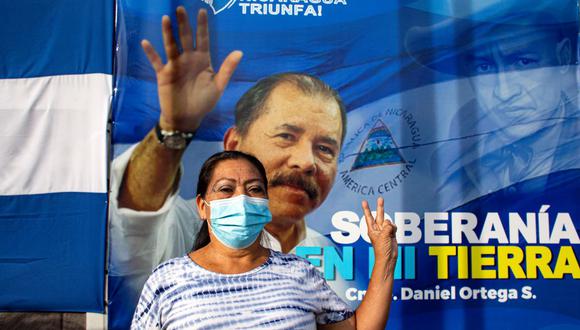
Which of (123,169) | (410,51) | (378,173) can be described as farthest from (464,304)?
(123,169)

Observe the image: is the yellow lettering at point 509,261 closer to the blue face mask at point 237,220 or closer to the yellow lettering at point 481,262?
the yellow lettering at point 481,262

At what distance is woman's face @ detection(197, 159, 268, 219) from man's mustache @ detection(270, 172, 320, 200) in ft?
4.49

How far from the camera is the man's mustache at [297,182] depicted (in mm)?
3312

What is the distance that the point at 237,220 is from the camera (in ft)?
6.07

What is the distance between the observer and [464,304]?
3391 millimetres

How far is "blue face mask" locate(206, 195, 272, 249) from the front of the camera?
6.08 ft

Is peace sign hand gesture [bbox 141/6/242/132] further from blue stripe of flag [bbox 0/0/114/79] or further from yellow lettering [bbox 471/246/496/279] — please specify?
yellow lettering [bbox 471/246/496/279]

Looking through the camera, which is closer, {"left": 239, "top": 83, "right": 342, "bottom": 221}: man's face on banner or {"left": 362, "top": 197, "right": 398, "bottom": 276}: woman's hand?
{"left": 362, "top": 197, "right": 398, "bottom": 276}: woman's hand

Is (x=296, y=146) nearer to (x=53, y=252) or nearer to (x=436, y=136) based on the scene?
(x=436, y=136)

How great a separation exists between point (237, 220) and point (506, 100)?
218 centimetres

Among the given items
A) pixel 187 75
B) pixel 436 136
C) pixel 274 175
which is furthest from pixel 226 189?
pixel 436 136

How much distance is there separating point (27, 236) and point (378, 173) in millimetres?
1868

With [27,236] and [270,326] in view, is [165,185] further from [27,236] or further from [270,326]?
[270,326]

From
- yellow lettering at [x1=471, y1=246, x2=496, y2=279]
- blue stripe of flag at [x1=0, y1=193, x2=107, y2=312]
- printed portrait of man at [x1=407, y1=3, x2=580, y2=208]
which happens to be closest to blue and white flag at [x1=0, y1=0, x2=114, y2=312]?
blue stripe of flag at [x1=0, y1=193, x2=107, y2=312]
